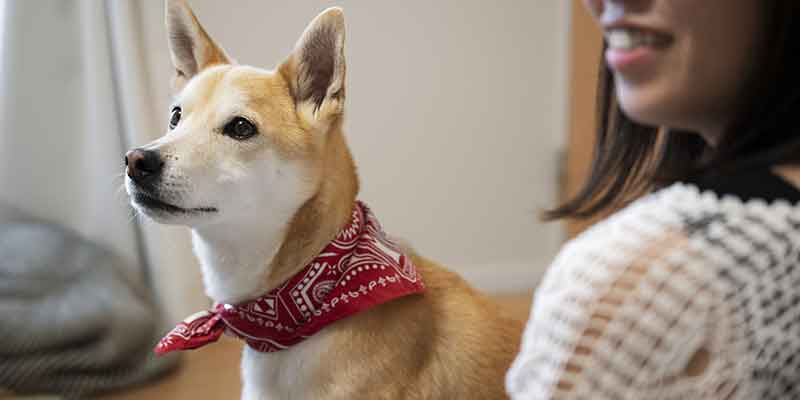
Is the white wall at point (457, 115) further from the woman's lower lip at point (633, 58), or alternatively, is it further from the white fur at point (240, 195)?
the woman's lower lip at point (633, 58)

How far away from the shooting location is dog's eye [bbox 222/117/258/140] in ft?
3.40

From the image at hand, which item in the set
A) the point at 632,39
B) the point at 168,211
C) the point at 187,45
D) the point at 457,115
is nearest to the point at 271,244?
the point at 168,211

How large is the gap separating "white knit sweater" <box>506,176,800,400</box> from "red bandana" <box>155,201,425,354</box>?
1.69ft

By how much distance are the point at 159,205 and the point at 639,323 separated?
72cm

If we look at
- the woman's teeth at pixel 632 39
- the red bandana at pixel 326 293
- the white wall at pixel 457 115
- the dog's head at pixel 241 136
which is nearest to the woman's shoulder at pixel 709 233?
the woman's teeth at pixel 632 39

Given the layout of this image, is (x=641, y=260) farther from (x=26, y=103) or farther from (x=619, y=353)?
(x=26, y=103)

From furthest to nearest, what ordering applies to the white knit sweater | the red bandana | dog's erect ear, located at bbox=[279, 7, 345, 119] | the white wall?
the white wall
dog's erect ear, located at bbox=[279, 7, 345, 119]
the red bandana
the white knit sweater

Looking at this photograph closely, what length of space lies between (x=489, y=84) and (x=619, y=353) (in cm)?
216

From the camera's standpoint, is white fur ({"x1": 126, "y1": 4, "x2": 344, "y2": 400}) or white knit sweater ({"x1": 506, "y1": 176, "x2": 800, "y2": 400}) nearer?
white knit sweater ({"x1": 506, "y1": 176, "x2": 800, "y2": 400})

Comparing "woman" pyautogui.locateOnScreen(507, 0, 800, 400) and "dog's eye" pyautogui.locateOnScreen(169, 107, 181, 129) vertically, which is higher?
"woman" pyautogui.locateOnScreen(507, 0, 800, 400)

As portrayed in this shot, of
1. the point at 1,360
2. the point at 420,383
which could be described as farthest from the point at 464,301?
the point at 1,360

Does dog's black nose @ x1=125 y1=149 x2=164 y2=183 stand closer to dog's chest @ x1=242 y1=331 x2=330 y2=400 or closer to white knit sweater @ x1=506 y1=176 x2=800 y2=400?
dog's chest @ x1=242 y1=331 x2=330 y2=400

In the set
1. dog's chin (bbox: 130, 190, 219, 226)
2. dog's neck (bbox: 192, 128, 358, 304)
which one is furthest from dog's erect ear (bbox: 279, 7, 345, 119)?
dog's chin (bbox: 130, 190, 219, 226)

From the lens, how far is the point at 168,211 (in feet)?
3.18
